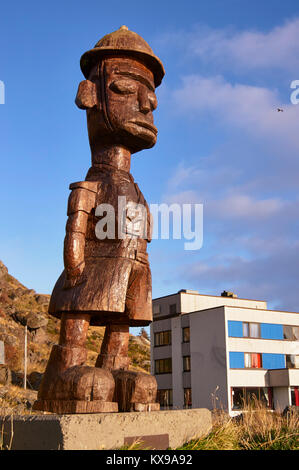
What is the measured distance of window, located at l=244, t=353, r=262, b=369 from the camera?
1173 inches

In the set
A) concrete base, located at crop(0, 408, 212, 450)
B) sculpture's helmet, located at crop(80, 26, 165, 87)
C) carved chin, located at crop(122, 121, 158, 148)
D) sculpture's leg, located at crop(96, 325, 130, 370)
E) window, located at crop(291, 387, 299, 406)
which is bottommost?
window, located at crop(291, 387, 299, 406)

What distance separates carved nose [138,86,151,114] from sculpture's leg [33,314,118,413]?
8.57ft

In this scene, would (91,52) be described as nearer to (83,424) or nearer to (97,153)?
(97,153)

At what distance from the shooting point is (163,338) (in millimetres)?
35438

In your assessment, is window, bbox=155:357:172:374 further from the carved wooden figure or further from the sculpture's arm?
the sculpture's arm

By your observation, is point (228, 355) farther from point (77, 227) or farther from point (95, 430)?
point (95, 430)

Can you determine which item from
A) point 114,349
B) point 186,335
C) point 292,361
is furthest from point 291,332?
point 114,349

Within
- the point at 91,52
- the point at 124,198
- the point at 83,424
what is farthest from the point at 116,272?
the point at 91,52

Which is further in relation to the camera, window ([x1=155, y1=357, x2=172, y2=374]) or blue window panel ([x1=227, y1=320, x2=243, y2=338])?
window ([x1=155, y1=357, x2=172, y2=374])

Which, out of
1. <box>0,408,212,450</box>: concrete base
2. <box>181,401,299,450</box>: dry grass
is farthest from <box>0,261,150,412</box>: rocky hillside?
<box>0,408,212,450</box>: concrete base

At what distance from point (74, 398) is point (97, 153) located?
2972mm

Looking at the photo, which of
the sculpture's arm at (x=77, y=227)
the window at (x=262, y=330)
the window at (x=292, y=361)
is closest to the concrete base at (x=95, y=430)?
the sculpture's arm at (x=77, y=227)

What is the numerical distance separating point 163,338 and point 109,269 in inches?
1219
